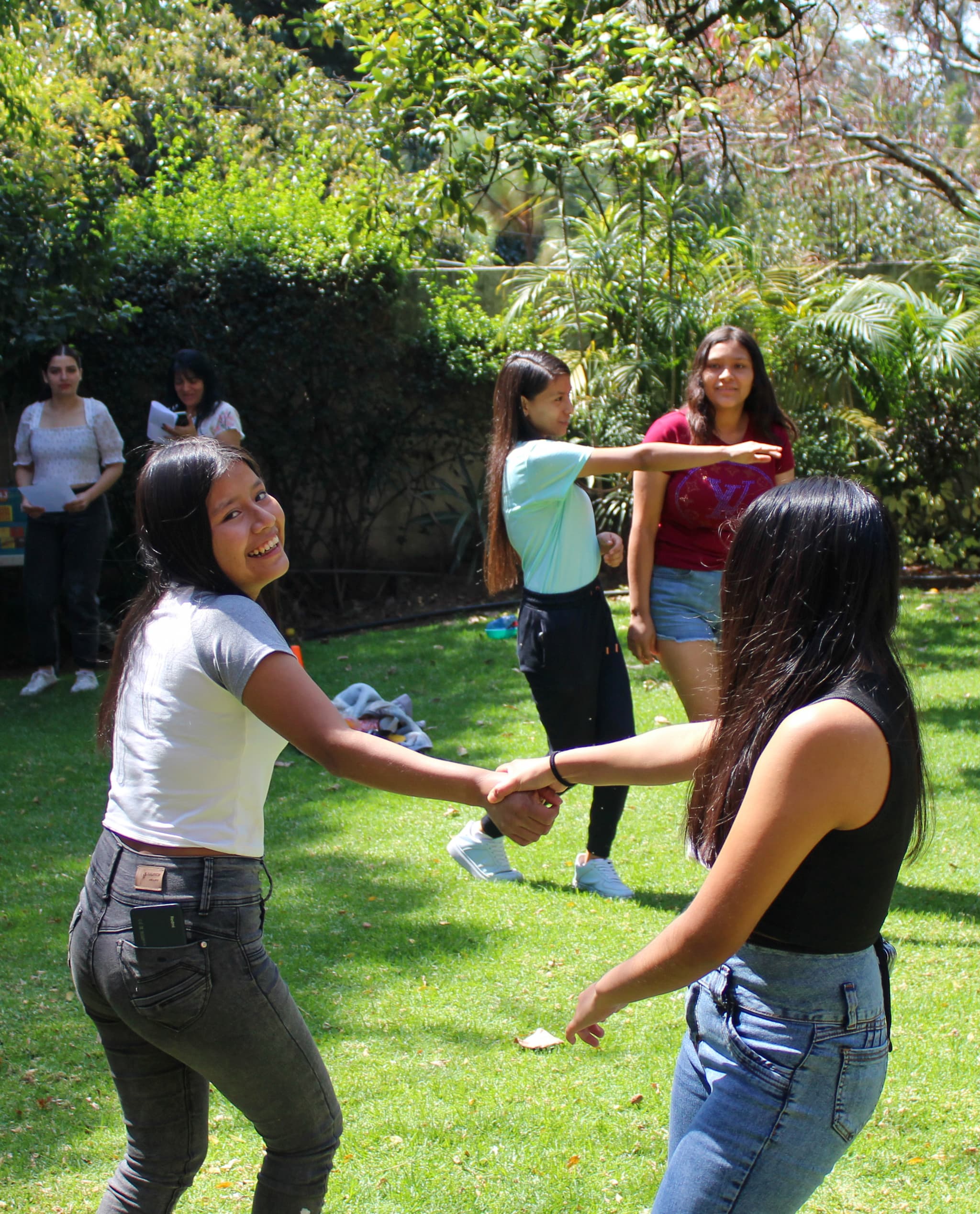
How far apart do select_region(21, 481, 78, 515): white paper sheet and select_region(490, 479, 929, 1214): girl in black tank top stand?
6736 millimetres

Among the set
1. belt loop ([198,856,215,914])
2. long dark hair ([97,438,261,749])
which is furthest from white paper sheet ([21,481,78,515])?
belt loop ([198,856,215,914])

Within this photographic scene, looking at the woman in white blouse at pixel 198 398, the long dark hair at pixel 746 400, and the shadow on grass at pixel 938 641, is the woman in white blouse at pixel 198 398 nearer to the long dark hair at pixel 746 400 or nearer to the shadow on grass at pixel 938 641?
the long dark hair at pixel 746 400

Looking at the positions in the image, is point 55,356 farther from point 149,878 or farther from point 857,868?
point 857,868

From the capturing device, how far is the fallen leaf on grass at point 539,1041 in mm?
3369

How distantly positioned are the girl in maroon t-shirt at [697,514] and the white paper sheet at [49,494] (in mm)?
4666

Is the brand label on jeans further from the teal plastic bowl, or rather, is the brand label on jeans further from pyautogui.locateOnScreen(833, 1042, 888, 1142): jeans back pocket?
the teal plastic bowl

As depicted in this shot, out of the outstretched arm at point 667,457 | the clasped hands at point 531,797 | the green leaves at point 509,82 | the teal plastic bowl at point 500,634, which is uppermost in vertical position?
the green leaves at point 509,82

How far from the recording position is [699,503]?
14.4 feet

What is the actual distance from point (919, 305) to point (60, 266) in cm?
724

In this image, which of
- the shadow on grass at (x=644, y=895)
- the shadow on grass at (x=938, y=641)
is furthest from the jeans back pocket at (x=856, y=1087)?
the shadow on grass at (x=938, y=641)

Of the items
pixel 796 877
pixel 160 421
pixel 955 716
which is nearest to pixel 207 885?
pixel 796 877

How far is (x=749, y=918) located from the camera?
1.66 meters

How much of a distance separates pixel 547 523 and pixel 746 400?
937mm

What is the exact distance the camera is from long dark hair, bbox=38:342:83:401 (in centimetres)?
777
